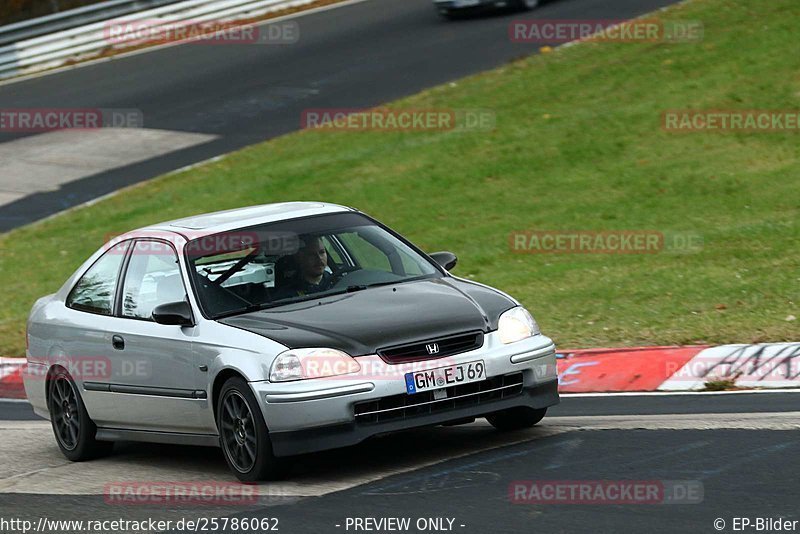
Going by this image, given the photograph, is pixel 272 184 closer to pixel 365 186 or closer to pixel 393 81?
pixel 365 186

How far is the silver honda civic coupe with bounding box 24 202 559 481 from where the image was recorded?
714cm

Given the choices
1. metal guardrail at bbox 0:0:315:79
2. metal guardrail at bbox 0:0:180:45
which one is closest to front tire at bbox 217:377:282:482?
metal guardrail at bbox 0:0:315:79

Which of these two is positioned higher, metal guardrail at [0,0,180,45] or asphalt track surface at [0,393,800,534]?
metal guardrail at [0,0,180,45]

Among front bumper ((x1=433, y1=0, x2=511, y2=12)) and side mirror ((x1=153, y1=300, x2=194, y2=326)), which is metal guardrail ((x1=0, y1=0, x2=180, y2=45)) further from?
side mirror ((x1=153, y1=300, x2=194, y2=326))

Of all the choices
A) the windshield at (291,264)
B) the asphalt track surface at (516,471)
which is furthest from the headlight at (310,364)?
the windshield at (291,264)

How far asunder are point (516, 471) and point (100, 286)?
3.40m

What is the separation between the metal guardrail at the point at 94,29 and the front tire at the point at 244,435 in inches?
982

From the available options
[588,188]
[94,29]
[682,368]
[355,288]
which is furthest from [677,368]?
[94,29]

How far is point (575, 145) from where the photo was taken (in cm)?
1816

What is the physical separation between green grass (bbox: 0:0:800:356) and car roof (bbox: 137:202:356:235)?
2.77 meters

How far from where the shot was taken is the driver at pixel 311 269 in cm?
809

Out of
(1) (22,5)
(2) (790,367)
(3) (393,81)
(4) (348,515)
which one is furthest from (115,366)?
(1) (22,5)

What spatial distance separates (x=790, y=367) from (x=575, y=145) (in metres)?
9.26

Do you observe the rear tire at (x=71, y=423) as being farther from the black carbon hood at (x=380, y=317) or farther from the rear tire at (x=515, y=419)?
the rear tire at (x=515, y=419)
